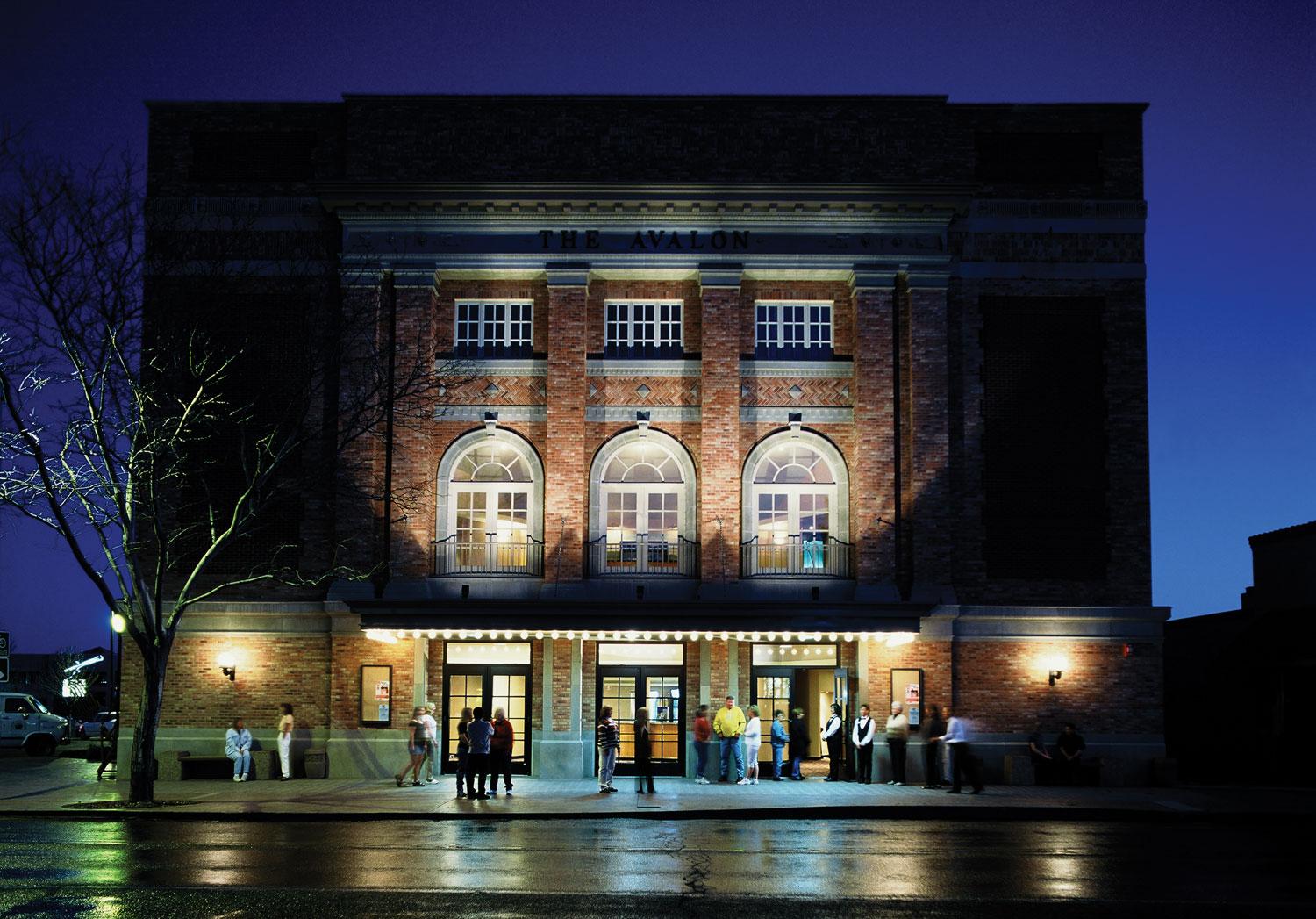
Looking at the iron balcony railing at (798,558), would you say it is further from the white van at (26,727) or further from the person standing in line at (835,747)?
the white van at (26,727)

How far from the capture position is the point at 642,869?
598 inches

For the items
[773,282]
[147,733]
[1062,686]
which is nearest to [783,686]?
[1062,686]

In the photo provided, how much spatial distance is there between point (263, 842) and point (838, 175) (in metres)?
18.8

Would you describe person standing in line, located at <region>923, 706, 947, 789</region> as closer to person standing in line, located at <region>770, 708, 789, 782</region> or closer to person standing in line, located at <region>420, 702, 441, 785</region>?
person standing in line, located at <region>770, 708, 789, 782</region>

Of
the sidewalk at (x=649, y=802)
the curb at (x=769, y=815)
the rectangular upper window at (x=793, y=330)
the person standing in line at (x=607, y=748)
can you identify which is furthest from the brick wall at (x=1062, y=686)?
the person standing in line at (x=607, y=748)

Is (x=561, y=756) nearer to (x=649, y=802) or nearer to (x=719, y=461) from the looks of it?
(x=649, y=802)

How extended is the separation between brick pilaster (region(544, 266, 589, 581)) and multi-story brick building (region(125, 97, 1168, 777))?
6cm

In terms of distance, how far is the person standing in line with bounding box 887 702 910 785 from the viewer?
27.2m

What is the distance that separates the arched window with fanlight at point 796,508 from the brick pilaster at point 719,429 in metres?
0.47

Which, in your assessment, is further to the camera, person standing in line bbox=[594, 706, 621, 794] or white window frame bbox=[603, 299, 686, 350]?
white window frame bbox=[603, 299, 686, 350]

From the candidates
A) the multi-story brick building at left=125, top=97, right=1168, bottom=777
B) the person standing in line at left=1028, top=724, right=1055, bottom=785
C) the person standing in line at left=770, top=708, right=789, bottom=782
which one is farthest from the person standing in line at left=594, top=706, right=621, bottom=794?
the person standing in line at left=1028, top=724, right=1055, bottom=785

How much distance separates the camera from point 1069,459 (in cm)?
2948

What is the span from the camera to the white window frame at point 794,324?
→ 98.5 ft

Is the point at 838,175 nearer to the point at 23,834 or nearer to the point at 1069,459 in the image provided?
the point at 1069,459
